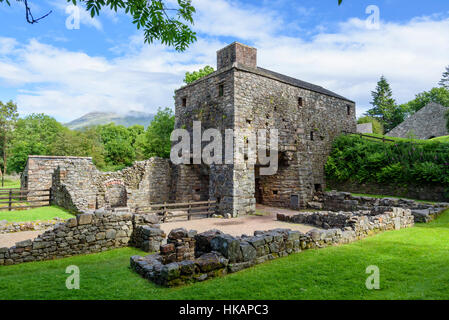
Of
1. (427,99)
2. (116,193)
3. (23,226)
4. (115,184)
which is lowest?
(23,226)

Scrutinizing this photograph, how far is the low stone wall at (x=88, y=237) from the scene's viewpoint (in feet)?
24.7

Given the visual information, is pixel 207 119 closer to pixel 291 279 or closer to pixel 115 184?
pixel 115 184

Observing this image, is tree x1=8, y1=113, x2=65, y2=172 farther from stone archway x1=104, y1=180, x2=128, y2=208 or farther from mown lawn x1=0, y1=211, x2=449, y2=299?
mown lawn x1=0, y1=211, x2=449, y2=299

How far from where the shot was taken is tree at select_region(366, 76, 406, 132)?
5056 cm

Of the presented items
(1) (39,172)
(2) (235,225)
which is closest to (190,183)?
(2) (235,225)

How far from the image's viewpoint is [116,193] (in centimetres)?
2031

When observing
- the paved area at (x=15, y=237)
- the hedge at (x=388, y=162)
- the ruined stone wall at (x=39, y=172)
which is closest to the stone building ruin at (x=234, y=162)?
the ruined stone wall at (x=39, y=172)

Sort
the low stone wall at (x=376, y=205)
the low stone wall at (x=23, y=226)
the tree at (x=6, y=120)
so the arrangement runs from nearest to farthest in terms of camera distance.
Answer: the low stone wall at (x=23, y=226)
the low stone wall at (x=376, y=205)
the tree at (x=6, y=120)

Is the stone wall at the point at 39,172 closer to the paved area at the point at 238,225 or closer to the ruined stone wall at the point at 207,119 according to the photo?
the ruined stone wall at the point at 207,119

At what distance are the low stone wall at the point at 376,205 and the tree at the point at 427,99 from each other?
41.8 m

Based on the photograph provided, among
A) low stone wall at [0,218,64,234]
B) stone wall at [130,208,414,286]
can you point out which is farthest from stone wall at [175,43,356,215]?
low stone wall at [0,218,64,234]

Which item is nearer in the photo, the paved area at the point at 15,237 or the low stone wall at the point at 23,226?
the paved area at the point at 15,237

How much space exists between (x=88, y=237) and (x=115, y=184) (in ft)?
38.3

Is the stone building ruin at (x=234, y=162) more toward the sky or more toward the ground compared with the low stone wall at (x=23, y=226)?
more toward the sky
